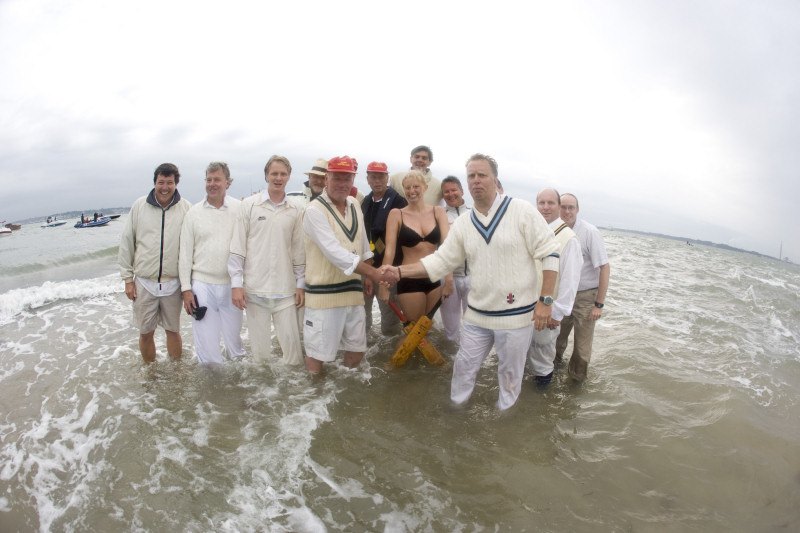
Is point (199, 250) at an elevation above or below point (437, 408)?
above

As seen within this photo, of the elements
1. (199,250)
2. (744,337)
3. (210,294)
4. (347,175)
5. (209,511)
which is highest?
(347,175)

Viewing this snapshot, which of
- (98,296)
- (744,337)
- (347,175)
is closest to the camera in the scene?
(347,175)

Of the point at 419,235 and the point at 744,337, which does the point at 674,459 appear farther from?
the point at 744,337

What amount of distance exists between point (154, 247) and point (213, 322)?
1129 mm

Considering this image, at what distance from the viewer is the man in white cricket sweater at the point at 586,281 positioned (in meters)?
4.96

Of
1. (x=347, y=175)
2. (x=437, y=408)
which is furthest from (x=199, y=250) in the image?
(x=437, y=408)

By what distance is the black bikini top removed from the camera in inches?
196

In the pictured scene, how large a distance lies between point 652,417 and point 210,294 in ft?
17.2

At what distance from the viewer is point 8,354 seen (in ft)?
21.3

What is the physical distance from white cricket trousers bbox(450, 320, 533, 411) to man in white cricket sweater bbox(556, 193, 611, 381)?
1.53 m

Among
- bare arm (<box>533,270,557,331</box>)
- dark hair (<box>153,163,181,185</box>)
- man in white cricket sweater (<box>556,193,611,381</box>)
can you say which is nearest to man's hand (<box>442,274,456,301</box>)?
man in white cricket sweater (<box>556,193,611,381</box>)

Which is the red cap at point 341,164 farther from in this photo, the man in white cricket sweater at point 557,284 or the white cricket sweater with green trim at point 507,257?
the man in white cricket sweater at point 557,284

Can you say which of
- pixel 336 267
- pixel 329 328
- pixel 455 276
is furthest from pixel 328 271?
pixel 455 276

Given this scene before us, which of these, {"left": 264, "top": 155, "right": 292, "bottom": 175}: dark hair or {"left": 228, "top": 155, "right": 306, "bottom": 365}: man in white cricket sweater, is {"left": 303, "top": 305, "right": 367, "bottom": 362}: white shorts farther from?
{"left": 264, "top": 155, "right": 292, "bottom": 175}: dark hair
